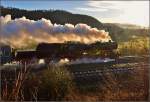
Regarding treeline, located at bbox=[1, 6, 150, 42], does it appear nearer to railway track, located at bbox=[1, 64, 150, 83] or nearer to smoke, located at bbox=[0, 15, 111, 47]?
smoke, located at bbox=[0, 15, 111, 47]

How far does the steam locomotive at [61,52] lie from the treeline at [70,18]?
169 mm

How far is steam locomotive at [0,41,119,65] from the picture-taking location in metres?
8.62

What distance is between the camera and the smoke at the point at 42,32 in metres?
8.59

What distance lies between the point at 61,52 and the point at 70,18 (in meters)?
0.41

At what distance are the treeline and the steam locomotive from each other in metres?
0.17

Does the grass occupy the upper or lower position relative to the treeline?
lower

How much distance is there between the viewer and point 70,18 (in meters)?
8.65

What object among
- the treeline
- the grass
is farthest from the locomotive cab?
the treeline

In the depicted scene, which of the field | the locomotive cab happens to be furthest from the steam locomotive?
the field

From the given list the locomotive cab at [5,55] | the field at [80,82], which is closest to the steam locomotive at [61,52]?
the locomotive cab at [5,55]

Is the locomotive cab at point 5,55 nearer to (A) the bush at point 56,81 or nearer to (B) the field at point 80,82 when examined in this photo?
(B) the field at point 80,82

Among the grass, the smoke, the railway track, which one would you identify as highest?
the smoke

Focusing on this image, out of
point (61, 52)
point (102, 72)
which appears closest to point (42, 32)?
point (61, 52)

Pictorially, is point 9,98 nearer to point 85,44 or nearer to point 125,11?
point 85,44
